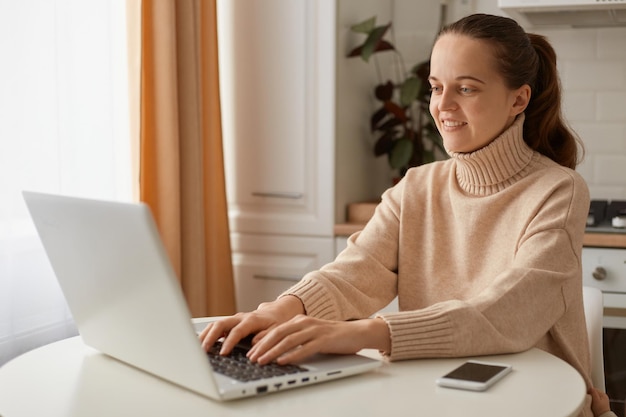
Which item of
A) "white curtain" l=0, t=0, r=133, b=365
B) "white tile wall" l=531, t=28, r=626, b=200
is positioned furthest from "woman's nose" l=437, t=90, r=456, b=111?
"white tile wall" l=531, t=28, r=626, b=200

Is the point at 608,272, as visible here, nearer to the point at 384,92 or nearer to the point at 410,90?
the point at 410,90

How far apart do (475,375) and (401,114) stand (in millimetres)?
1870

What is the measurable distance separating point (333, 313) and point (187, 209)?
50.2 inches

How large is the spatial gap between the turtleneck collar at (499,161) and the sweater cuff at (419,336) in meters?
0.39

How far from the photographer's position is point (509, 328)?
4.33 feet

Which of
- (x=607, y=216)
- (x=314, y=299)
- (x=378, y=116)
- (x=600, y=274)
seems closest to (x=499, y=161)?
(x=314, y=299)

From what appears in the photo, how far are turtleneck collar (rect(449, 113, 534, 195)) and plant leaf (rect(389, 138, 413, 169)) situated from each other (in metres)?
1.29

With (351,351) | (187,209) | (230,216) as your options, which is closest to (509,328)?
(351,351)

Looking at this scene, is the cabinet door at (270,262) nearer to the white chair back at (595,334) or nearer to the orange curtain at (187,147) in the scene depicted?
the orange curtain at (187,147)

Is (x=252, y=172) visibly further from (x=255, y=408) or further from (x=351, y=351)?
(x=255, y=408)

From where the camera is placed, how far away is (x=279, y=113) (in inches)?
111

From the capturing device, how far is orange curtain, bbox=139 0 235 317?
2.56 m

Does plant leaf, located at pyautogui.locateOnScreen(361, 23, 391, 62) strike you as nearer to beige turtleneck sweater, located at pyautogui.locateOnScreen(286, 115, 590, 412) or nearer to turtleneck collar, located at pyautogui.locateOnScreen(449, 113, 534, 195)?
beige turtleneck sweater, located at pyautogui.locateOnScreen(286, 115, 590, 412)

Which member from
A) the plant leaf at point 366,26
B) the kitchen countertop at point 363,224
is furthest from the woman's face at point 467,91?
the plant leaf at point 366,26
